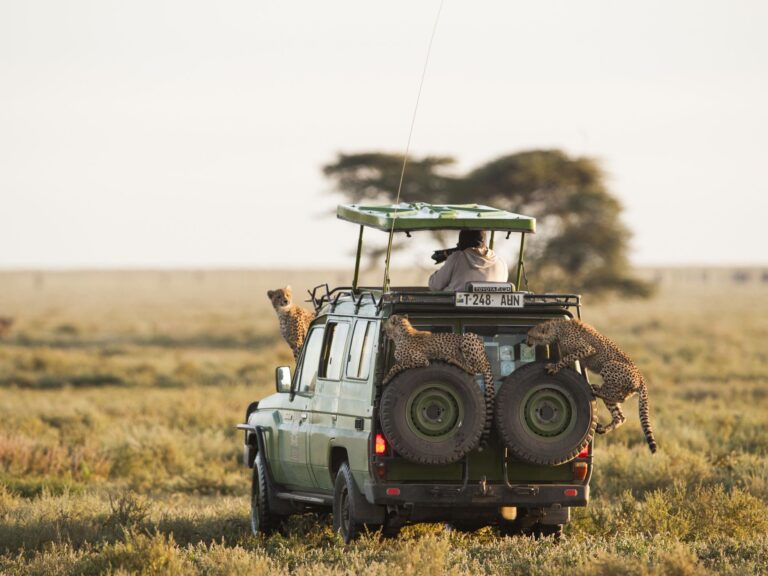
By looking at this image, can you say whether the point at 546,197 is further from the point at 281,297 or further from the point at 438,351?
the point at 438,351

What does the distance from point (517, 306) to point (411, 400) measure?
1035 millimetres

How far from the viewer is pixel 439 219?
11234 mm

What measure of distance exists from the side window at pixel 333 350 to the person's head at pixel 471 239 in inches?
46.2

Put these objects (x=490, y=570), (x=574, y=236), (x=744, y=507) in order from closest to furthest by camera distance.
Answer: (x=490, y=570)
(x=744, y=507)
(x=574, y=236)

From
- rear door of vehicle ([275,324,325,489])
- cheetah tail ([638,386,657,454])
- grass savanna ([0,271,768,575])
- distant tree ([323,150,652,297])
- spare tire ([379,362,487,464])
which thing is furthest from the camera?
distant tree ([323,150,652,297])

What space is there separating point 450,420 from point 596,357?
118 cm

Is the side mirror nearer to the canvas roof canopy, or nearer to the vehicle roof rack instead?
the vehicle roof rack

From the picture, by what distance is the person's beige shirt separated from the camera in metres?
11.6

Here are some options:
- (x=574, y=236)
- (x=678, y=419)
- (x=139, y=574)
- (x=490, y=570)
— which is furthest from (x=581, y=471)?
(x=574, y=236)

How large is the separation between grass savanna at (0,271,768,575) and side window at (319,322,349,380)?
49.7 inches

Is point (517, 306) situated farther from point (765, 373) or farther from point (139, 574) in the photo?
point (765, 373)

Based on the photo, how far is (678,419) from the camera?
75.4ft

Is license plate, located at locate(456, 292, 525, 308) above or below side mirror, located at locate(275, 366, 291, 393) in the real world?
above

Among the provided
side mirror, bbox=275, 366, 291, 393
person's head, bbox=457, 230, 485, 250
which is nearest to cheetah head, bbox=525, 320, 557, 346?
person's head, bbox=457, 230, 485, 250
